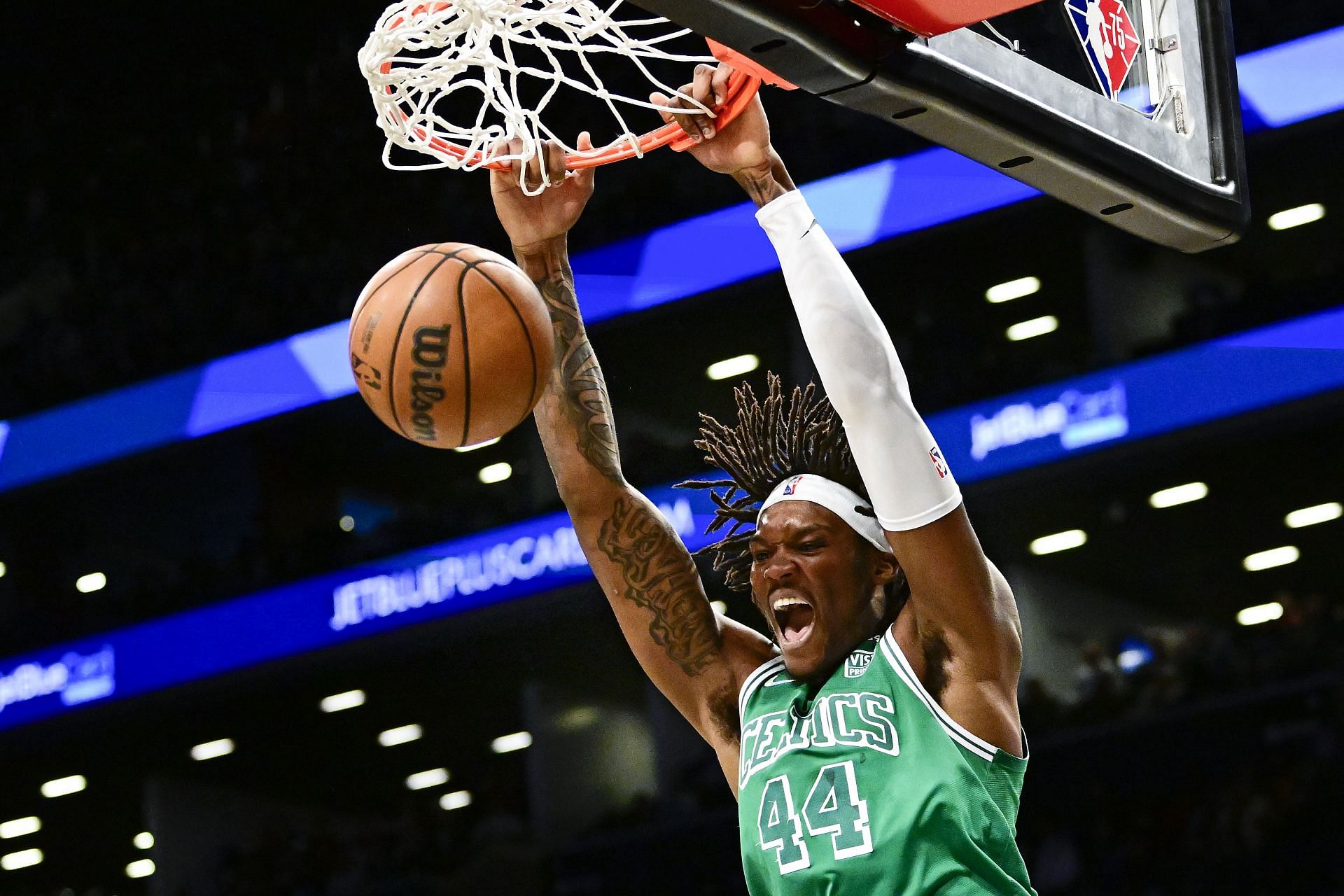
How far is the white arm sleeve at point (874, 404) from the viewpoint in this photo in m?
2.93

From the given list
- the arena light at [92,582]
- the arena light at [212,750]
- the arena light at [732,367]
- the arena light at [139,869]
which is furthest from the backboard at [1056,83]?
the arena light at [139,869]

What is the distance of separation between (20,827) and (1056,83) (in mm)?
14316

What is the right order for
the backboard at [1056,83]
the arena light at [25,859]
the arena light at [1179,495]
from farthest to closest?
1. the arena light at [25,859]
2. the arena light at [1179,495]
3. the backboard at [1056,83]

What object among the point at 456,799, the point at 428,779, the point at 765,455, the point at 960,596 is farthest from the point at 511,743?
the point at 960,596

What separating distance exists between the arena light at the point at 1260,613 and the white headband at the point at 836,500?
8.26 meters

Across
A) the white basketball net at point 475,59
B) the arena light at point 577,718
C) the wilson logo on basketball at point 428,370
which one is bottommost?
the wilson logo on basketball at point 428,370

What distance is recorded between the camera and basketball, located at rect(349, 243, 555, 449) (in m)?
2.99

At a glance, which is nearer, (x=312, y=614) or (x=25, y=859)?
(x=312, y=614)

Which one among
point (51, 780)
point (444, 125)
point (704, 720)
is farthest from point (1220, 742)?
point (51, 780)

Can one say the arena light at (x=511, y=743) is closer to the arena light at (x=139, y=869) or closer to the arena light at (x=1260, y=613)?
the arena light at (x=139, y=869)

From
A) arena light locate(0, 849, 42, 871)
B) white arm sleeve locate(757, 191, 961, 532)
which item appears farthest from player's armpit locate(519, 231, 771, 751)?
arena light locate(0, 849, 42, 871)

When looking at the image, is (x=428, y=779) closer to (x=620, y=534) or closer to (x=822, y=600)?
(x=620, y=534)

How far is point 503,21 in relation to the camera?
10.1 feet

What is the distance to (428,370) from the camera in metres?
2.97
